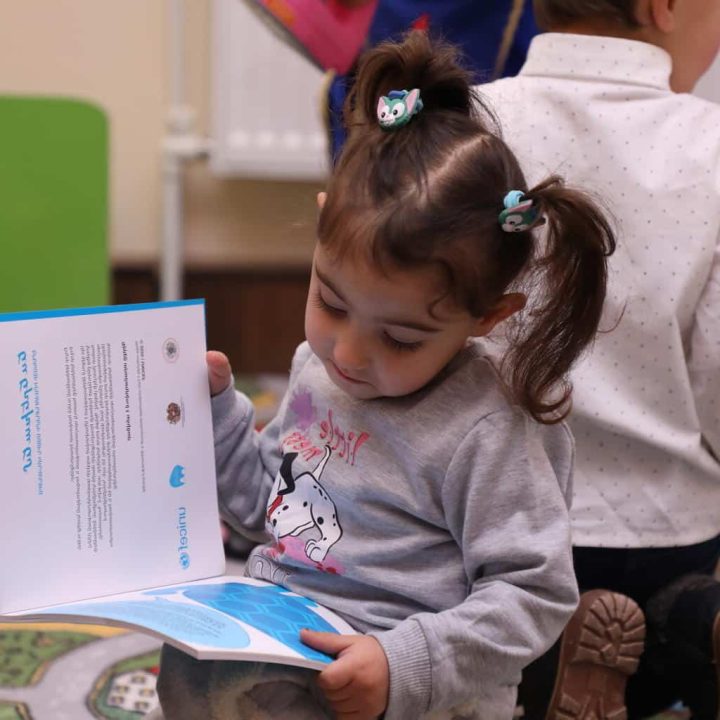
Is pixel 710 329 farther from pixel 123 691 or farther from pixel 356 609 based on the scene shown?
pixel 123 691

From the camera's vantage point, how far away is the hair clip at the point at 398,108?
81 cm

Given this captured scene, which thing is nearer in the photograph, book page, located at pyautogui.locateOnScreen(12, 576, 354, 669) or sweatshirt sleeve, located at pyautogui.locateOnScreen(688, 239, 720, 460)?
book page, located at pyautogui.locateOnScreen(12, 576, 354, 669)

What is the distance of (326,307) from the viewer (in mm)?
824

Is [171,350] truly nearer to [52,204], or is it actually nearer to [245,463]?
[245,463]

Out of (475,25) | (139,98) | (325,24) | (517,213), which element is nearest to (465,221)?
(517,213)

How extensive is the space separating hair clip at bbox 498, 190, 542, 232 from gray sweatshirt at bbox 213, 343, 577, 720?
0.39ft

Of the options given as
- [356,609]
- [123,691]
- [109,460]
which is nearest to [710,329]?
[356,609]

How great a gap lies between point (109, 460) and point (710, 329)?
1.86ft

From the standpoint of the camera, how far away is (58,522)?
0.83 m

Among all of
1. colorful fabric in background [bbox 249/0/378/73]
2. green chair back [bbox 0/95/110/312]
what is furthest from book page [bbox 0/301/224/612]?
green chair back [bbox 0/95/110/312]

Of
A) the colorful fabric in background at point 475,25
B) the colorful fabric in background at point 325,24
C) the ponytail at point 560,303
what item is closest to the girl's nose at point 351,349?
the ponytail at point 560,303

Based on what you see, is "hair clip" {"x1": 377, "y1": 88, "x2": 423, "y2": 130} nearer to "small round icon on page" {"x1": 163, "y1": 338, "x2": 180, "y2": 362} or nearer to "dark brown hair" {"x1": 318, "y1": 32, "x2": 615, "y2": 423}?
"dark brown hair" {"x1": 318, "y1": 32, "x2": 615, "y2": 423}

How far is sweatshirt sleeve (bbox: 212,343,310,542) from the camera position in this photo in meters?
0.96

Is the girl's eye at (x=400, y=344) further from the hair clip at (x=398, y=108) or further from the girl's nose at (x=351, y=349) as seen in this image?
the hair clip at (x=398, y=108)
